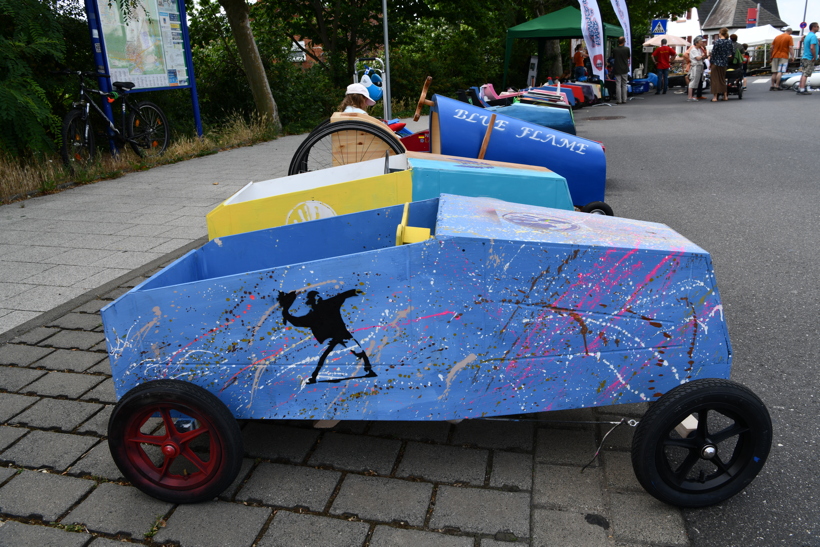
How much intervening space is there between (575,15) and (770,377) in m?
19.2

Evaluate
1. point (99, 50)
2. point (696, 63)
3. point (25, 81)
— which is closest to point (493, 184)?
point (25, 81)

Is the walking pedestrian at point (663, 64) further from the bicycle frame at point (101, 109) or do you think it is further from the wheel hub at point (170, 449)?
the wheel hub at point (170, 449)

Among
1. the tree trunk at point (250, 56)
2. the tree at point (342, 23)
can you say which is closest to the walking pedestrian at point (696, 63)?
the tree at point (342, 23)

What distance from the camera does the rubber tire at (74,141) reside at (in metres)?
8.62

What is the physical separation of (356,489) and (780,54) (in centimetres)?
2502

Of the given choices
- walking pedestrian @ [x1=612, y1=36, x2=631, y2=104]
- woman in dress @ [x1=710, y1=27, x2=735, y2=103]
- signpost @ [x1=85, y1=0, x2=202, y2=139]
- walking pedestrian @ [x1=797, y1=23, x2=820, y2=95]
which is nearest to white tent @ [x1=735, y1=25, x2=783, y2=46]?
walking pedestrian @ [x1=797, y1=23, x2=820, y2=95]

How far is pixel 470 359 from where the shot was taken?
2.36 meters

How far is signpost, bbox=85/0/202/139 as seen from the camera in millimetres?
9633

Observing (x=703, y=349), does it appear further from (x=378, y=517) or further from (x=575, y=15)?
(x=575, y=15)

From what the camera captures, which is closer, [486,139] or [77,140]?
[486,139]

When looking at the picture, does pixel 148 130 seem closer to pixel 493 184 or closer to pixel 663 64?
pixel 493 184

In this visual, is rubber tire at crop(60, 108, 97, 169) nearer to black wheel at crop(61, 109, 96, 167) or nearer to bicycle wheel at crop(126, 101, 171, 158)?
black wheel at crop(61, 109, 96, 167)

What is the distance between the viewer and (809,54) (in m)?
20.4

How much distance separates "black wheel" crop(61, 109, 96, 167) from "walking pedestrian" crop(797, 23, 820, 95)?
792 inches
